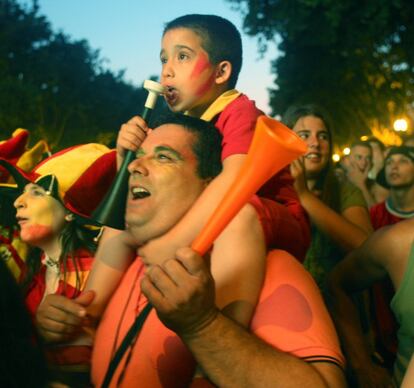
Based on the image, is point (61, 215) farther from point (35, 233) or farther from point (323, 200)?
point (323, 200)

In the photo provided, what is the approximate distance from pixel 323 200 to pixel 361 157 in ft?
7.65

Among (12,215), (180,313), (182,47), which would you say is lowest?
(12,215)

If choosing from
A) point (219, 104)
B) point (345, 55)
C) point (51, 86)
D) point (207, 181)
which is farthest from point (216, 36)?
point (51, 86)

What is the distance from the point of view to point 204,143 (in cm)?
203

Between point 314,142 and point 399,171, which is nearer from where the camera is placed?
point 314,142

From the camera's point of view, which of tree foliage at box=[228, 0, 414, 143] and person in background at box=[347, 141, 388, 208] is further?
tree foliage at box=[228, 0, 414, 143]

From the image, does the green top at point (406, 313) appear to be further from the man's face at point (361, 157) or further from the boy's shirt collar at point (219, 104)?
the man's face at point (361, 157)

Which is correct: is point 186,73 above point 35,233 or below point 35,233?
above

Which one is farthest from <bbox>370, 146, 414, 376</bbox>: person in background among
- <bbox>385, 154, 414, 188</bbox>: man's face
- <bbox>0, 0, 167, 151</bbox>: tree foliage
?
<bbox>0, 0, 167, 151</bbox>: tree foliage

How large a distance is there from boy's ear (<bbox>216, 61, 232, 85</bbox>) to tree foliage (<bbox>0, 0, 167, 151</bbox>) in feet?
68.7

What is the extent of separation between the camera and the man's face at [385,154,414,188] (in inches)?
171

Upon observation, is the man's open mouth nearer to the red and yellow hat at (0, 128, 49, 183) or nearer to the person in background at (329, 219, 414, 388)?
the person in background at (329, 219, 414, 388)

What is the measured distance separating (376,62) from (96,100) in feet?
70.6

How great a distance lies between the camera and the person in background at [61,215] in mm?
2480
